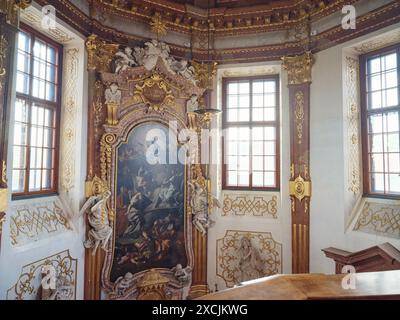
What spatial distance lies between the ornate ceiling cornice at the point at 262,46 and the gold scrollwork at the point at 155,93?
0.87m

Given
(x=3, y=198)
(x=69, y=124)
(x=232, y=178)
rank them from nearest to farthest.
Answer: (x=3, y=198)
(x=69, y=124)
(x=232, y=178)

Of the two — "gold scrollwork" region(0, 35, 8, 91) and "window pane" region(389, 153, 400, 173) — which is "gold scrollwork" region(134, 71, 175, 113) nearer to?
"gold scrollwork" region(0, 35, 8, 91)

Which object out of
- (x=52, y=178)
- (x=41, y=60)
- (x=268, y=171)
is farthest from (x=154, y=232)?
(x=41, y=60)

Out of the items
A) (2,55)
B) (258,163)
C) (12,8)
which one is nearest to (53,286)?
(2,55)

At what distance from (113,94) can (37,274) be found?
10.5ft

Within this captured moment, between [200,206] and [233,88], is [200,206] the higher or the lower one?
the lower one

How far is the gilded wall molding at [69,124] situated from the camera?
511 centimetres

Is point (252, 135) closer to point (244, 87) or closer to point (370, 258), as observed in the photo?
point (244, 87)

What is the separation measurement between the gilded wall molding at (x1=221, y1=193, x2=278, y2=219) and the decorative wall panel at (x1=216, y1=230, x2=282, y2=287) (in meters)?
0.40

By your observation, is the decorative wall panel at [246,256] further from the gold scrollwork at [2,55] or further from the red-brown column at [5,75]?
the gold scrollwork at [2,55]

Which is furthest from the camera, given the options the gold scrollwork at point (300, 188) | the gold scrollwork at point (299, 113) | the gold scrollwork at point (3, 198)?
the gold scrollwork at point (299, 113)

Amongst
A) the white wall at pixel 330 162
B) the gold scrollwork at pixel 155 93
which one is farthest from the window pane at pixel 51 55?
the white wall at pixel 330 162

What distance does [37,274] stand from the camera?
427cm

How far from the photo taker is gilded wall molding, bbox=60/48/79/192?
16.8 feet
